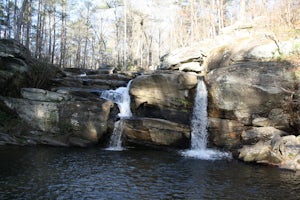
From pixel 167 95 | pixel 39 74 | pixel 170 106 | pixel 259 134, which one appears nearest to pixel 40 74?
pixel 39 74

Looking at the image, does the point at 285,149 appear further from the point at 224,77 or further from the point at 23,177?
the point at 23,177

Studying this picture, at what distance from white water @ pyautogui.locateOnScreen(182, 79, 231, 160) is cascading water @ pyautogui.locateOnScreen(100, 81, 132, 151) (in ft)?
11.5

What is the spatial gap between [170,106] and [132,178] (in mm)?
7258

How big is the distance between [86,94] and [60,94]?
1.59 metres

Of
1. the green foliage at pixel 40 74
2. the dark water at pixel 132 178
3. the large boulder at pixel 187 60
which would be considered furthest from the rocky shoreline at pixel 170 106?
the large boulder at pixel 187 60

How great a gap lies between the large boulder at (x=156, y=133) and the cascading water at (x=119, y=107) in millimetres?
569

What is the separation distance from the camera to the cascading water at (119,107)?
16016mm

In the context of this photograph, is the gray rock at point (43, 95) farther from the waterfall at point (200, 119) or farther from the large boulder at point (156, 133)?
the waterfall at point (200, 119)

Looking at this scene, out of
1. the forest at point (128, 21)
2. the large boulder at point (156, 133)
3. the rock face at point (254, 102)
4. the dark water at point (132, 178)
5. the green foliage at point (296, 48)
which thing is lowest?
the dark water at point (132, 178)

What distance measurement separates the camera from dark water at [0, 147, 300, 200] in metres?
8.53

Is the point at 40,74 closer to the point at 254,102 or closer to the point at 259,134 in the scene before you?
the point at 254,102

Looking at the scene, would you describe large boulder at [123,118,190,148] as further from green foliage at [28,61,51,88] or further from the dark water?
green foliage at [28,61,51,88]

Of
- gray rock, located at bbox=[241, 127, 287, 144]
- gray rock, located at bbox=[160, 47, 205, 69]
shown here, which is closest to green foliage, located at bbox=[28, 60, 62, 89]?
gray rock, located at bbox=[160, 47, 205, 69]

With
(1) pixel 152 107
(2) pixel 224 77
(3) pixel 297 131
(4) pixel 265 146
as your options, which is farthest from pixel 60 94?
(3) pixel 297 131
